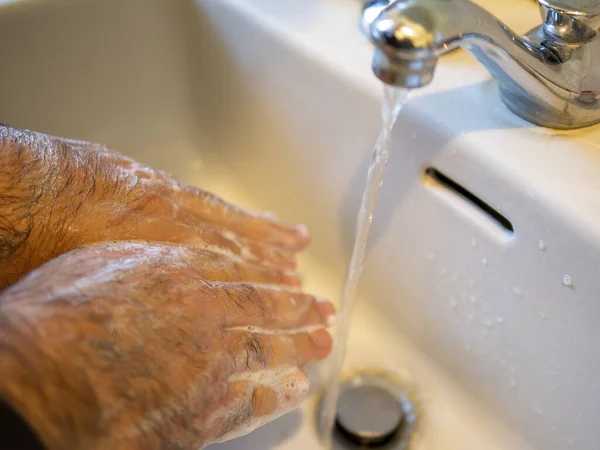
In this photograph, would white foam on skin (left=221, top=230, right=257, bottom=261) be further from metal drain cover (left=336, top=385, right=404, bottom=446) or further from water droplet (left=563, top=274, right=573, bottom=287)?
water droplet (left=563, top=274, right=573, bottom=287)

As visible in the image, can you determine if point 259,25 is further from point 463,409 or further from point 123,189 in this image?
point 463,409

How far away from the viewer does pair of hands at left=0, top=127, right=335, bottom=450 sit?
322mm

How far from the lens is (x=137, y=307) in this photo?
37 centimetres

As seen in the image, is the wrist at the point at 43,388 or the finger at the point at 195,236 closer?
the wrist at the point at 43,388

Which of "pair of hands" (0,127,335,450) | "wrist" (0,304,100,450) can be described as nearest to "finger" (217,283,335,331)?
"pair of hands" (0,127,335,450)

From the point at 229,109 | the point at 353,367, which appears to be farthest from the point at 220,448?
the point at 229,109

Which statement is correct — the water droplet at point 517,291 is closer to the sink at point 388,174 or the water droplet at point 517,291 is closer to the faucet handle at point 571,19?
the sink at point 388,174

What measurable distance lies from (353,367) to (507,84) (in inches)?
11.7

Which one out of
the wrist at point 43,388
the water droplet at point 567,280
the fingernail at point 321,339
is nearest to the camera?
the wrist at point 43,388

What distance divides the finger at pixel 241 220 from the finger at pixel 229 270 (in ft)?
0.12

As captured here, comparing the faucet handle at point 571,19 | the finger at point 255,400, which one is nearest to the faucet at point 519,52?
the faucet handle at point 571,19

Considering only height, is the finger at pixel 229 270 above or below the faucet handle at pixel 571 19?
below

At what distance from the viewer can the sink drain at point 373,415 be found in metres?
0.52

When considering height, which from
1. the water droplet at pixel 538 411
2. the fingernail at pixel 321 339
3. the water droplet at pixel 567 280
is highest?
the water droplet at pixel 567 280
